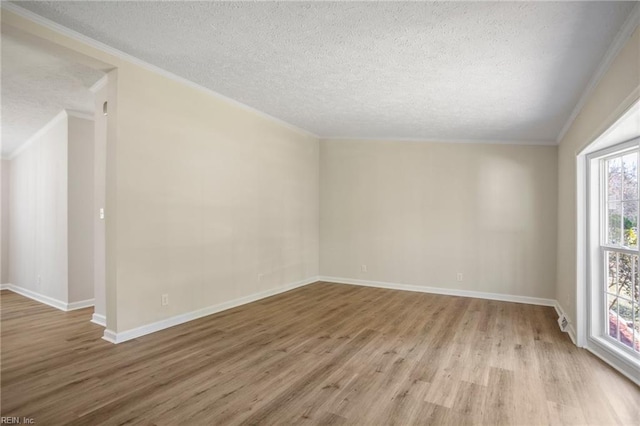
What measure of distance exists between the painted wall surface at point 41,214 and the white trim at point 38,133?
0.10 ft

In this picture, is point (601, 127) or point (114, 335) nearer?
point (601, 127)

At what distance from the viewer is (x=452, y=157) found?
5.89m

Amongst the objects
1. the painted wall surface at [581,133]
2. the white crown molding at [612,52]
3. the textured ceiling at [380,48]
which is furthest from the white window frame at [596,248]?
the textured ceiling at [380,48]

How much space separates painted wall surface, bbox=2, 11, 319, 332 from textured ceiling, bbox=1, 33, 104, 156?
494mm

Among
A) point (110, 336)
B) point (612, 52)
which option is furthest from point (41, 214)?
point (612, 52)

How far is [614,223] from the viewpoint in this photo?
322cm

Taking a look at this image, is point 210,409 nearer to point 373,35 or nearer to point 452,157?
point 373,35

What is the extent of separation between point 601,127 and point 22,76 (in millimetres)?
5388

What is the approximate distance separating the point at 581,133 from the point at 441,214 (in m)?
2.59

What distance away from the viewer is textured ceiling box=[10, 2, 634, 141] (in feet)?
7.78

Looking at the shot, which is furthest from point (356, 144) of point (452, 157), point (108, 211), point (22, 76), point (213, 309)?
point (22, 76)

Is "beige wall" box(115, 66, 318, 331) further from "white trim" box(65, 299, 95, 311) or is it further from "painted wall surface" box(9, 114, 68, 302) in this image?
"painted wall surface" box(9, 114, 68, 302)

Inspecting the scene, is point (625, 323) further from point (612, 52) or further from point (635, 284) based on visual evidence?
point (612, 52)

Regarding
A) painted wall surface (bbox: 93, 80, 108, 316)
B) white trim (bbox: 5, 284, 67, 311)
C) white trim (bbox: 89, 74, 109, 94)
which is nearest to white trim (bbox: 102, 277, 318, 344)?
painted wall surface (bbox: 93, 80, 108, 316)
